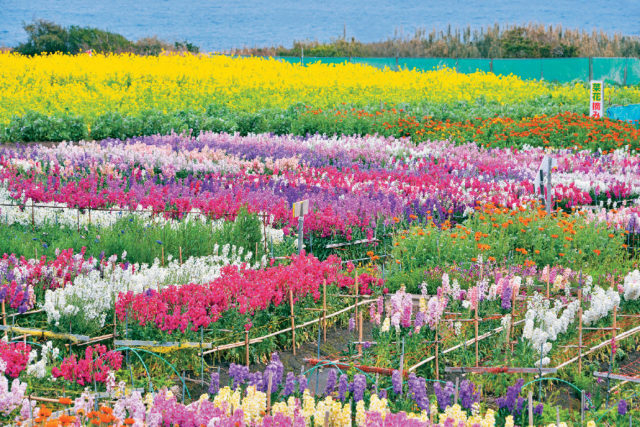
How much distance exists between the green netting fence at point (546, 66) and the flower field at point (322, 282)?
1843cm

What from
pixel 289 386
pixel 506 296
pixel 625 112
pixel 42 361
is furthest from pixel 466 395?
pixel 625 112

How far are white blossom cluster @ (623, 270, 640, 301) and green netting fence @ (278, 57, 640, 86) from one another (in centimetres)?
2839

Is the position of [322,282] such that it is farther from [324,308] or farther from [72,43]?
[72,43]

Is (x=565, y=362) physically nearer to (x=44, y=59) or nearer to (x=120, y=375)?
(x=120, y=375)

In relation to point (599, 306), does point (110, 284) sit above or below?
above

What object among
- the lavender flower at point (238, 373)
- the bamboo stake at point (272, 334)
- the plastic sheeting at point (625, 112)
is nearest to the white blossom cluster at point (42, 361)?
the bamboo stake at point (272, 334)

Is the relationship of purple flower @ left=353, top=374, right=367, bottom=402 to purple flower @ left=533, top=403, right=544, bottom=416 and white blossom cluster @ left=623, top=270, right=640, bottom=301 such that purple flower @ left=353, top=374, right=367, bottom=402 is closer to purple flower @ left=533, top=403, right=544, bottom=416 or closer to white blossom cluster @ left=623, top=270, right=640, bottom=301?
purple flower @ left=533, top=403, right=544, bottom=416

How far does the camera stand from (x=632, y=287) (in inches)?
313

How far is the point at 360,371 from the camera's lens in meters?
6.20

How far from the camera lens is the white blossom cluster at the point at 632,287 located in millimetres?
7941

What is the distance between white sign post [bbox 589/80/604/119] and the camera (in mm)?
22344

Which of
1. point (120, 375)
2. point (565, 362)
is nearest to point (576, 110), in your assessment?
point (565, 362)

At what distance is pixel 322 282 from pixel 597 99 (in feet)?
55.4

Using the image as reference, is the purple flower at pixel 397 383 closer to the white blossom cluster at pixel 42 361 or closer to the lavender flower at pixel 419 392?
the lavender flower at pixel 419 392
